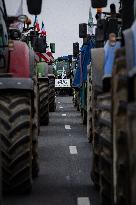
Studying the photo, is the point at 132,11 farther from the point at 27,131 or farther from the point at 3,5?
the point at 3,5

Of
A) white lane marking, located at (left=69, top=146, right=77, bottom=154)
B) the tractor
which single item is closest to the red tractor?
the tractor

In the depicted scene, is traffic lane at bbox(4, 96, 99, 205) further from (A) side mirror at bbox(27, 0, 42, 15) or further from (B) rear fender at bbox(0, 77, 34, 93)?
(A) side mirror at bbox(27, 0, 42, 15)

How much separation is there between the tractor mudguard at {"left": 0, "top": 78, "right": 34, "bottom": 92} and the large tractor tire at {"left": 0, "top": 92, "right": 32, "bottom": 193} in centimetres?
10

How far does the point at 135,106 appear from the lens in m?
4.00

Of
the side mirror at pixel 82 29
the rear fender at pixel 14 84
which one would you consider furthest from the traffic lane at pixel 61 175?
the side mirror at pixel 82 29

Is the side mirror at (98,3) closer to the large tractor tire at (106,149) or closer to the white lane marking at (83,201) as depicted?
the large tractor tire at (106,149)

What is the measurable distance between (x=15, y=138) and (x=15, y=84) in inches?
21.9

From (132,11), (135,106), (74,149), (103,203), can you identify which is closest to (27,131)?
(103,203)

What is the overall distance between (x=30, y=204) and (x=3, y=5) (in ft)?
8.97

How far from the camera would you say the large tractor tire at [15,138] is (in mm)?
7152

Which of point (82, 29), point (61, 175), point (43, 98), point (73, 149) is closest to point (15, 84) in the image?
point (61, 175)

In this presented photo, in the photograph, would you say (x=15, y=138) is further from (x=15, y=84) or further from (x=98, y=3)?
(x=98, y=3)

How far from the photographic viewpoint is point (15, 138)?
720 cm

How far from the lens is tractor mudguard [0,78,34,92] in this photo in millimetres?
7242
